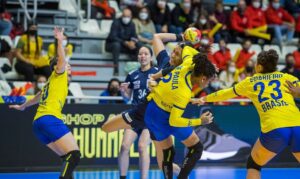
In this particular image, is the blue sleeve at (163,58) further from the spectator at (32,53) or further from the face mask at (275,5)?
the face mask at (275,5)

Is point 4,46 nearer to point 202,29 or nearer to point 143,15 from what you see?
point 143,15

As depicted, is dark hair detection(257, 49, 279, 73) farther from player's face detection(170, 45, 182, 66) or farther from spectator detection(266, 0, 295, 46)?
spectator detection(266, 0, 295, 46)

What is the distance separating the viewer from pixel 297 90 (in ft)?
30.1

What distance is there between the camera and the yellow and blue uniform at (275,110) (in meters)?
9.08

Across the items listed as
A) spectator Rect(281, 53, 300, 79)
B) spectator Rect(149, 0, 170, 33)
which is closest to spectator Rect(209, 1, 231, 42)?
spectator Rect(149, 0, 170, 33)

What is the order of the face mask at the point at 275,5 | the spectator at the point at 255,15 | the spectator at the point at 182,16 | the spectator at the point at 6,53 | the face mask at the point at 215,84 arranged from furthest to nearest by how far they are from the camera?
the face mask at the point at 275,5, the spectator at the point at 255,15, the spectator at the point at 182,16, the face mask at the point at 215,84, the spectator at the point at 6,53

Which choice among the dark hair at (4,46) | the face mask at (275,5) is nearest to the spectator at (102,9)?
the dark hair at (4,46)

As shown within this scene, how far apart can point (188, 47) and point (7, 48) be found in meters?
7.32

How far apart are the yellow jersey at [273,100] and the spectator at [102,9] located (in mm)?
10383

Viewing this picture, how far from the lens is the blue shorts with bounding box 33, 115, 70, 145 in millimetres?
9719

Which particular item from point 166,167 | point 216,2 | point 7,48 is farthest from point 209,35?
point 166,167

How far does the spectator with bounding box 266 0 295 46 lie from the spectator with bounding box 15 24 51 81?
7.06m

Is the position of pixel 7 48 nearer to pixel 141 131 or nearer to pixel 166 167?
pixel 141 131

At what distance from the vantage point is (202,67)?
954 centimetres
